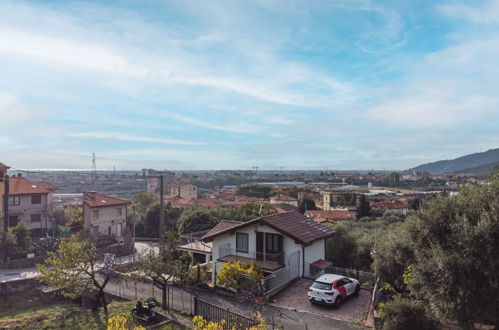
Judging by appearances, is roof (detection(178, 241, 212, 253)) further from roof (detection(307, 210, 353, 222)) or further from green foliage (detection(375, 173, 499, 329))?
roof (detection(307, 210, 353, 222))

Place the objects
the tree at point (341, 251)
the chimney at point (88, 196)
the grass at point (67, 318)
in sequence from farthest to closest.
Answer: the chimney at point (88, 196) < the tree at point (341, 251) < the grass at point (67, 318)

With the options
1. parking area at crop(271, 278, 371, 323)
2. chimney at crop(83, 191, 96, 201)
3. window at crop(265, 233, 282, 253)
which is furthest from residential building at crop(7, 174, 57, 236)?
parking area at crop(271, 278, 371, 323)

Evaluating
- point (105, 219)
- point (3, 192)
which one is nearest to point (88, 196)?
point (105, 219)

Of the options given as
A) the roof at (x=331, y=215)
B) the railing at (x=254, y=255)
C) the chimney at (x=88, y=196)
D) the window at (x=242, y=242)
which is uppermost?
the chimney at (x=88, y=196)

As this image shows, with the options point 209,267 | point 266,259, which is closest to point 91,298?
point 209,267

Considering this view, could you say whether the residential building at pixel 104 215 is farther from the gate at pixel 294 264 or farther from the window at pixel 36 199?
the gate at pixel 294 264

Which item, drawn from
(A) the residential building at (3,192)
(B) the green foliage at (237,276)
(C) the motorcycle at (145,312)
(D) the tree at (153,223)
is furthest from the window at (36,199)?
(B) the green foliage at (237,276)
